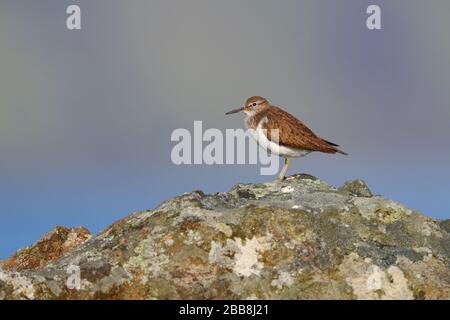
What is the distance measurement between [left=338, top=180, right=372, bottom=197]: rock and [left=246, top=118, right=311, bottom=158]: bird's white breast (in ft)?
11.1

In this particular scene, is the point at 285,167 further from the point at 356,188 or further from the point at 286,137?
the point at 356,188

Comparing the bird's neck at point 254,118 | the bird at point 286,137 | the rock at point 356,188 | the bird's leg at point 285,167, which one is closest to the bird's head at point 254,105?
the bird's neck at point 254,118

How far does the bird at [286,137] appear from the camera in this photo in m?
13.4

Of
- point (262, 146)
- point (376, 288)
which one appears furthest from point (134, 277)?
point (262, 146)

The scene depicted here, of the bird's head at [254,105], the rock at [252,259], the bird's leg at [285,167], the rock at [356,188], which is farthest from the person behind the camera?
the bird's head at [254,105]

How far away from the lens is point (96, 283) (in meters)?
6.92

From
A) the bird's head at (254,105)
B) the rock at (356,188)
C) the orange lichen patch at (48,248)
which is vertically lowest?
the orange lichen patch at (48,248)

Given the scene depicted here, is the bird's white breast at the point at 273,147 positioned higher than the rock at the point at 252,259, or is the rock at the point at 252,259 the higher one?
the bird's white breast at the point at 273,147

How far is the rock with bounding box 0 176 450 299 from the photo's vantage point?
6.86 metres

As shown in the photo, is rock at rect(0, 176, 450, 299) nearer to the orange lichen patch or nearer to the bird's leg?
the orange lichen patch

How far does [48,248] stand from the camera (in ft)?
34.2

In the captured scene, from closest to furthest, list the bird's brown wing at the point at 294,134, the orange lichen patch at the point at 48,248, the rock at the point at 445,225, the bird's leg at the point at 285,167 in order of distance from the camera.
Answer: the rock at the point at 445,225
the orange lichen patch at the point at 48,248
the bird's leg at the point at 285,167
the bird's brown wing at the point at 294,134

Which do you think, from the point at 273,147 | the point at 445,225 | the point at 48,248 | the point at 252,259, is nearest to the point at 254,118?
the point at 273,147

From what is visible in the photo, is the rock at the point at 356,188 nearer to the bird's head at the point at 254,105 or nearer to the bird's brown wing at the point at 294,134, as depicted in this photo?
the bird's brown wing at the point at 294,134
